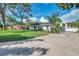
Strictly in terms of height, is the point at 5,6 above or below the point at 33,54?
above

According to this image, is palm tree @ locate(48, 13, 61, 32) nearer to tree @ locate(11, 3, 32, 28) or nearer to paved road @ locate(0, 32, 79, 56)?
paved road @ locate(0, 32, 79, 56)

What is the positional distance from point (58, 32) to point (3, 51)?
0.57 metres

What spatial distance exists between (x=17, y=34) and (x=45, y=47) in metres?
0.30

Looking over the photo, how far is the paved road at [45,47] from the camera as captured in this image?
195 cm

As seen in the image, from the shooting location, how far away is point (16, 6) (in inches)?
78.2

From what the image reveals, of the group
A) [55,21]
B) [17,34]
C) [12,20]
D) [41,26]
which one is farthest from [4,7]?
[55,21]

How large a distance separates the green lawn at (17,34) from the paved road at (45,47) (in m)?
0.04

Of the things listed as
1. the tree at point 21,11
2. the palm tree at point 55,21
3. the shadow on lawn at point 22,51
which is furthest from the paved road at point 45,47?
the tree at point 21,11

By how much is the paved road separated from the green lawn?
0.04 m

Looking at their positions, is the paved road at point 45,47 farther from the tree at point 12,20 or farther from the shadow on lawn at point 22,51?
the tree at point 12,20

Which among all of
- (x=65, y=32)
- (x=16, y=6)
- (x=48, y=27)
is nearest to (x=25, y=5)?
(x=16, y=6)

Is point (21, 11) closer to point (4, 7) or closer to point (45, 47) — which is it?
point (4, 7)

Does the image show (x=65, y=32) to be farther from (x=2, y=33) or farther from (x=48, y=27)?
(x=2, y=33)

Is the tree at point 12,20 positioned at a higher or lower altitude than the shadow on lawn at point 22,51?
higher
